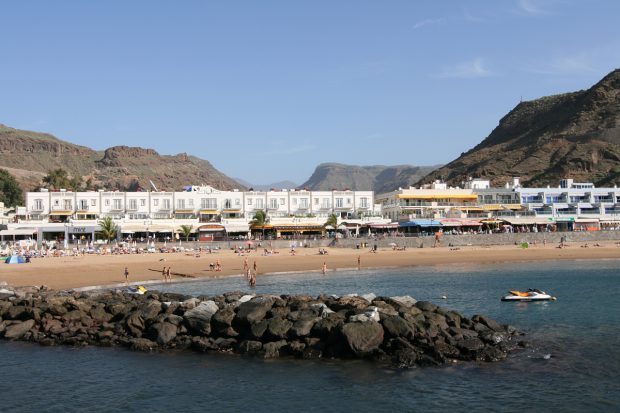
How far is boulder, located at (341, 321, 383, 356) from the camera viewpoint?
63.5 ft

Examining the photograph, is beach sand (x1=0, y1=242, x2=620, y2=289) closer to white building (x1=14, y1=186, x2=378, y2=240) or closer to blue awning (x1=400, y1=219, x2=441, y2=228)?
blue awning (x1=400, y1=219, x2=441, y2=228)

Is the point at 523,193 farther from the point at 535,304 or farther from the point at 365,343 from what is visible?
the point at 365,343

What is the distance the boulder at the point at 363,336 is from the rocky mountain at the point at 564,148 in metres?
111

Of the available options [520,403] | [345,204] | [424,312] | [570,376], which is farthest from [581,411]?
[345,204]

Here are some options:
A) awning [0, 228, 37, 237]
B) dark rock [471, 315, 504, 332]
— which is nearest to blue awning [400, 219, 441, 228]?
awning [0, 228, 37, 237]

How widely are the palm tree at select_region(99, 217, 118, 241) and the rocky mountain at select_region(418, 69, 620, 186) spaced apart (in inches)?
3573

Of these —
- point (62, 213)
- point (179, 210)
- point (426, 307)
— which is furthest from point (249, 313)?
point (62, 213)

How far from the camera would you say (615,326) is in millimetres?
24547

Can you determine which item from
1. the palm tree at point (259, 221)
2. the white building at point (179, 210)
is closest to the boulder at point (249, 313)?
the white building at point (179, 210)

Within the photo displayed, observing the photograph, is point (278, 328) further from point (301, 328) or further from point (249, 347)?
point (249, 347)

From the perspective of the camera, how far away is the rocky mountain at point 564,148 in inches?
5221

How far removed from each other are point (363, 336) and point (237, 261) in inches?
1367

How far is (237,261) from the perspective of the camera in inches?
2095

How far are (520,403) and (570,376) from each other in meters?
3.04
